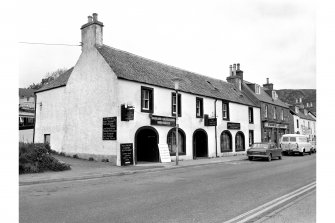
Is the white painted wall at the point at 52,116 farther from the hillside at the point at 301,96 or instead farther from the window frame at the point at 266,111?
the hillside at the point at 301,96

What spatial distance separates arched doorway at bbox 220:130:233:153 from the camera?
2880 cm

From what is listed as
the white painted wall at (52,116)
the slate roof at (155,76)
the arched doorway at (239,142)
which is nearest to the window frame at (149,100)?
the slate roof at (155,76)

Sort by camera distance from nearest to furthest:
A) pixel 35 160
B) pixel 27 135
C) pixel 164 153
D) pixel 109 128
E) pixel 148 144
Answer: pixel 35 160
pixel 109 128
pixel 164 153
pixel 148 144
pixel 27 135

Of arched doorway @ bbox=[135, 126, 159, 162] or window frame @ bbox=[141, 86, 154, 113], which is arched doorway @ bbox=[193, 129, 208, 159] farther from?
window frame @ bbox=[141, 86, 154, 113]

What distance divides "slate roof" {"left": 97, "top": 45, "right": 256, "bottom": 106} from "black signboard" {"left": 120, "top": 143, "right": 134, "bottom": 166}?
4394 mm

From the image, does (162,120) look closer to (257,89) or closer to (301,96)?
(257,89)

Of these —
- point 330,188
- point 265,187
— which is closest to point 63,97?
point 265,187

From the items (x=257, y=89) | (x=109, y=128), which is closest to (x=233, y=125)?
(x=257, y=89)

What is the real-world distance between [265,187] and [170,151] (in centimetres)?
1264

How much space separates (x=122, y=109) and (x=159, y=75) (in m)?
6.12

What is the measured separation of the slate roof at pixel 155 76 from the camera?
811 inches

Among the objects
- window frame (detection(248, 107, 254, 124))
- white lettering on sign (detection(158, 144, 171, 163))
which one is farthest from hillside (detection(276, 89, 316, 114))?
white lettering on sign (detection(158, 144, 171, 163))

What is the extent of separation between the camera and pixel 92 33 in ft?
70.1

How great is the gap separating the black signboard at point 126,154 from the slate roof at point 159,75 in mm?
4394
